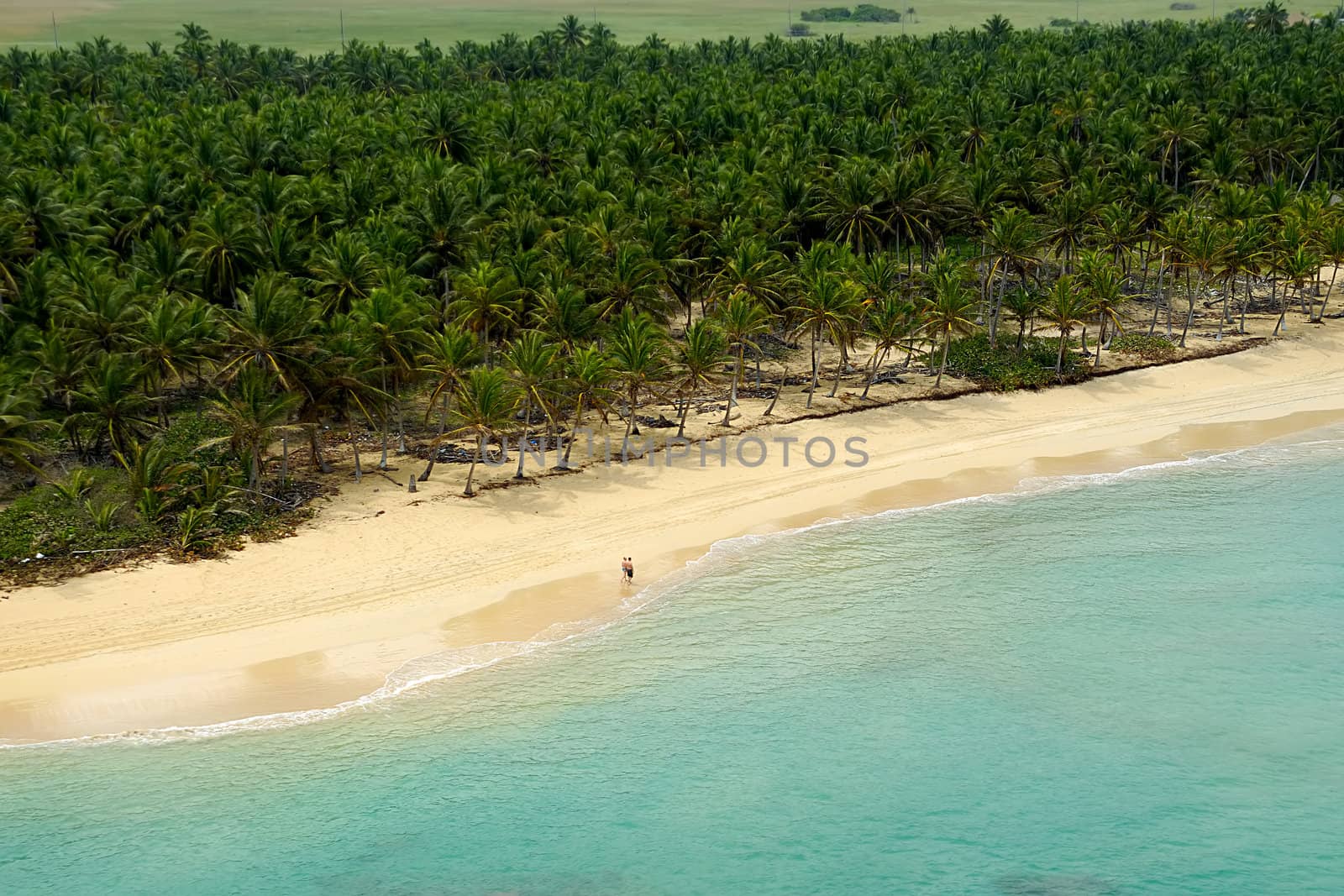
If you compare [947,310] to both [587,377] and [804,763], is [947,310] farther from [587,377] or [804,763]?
[804,763]

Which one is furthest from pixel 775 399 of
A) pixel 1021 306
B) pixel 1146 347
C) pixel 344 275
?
pixel 1146 347

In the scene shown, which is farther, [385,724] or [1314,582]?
[1314,582]

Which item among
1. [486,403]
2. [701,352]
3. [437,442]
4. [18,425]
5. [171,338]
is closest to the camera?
[18,425]

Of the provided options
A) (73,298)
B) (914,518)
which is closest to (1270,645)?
(914,518)

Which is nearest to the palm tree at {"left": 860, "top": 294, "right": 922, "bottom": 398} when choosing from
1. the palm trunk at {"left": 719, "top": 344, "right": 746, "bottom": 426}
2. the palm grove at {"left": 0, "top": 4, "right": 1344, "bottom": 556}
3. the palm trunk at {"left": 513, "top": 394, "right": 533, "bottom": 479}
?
the palm grove at {"left": 0, "top": 4, "right": 1344, "bottom": 556}

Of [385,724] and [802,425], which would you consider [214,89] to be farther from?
[385,724]

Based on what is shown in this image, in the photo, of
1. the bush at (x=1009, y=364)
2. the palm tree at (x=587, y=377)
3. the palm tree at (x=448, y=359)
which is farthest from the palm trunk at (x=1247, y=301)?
the palm tree at (x=448, y=359)
